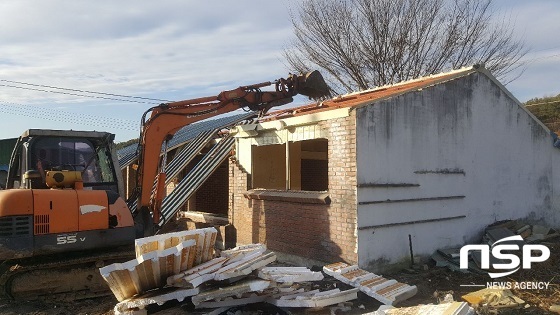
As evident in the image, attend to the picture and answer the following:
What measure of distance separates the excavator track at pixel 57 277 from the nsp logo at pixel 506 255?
619 centimetres

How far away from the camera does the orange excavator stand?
7.83 meters

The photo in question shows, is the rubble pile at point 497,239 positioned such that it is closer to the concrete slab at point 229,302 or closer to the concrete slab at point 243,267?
the concrete slab at point 243,267

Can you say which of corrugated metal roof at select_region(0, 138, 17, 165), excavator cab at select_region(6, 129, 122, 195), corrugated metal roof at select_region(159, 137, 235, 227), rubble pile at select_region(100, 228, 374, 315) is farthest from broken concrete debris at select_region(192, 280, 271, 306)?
corrugated metal roof at select_region(0, 138, 17, 165)

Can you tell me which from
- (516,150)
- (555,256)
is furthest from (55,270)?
(516,150)

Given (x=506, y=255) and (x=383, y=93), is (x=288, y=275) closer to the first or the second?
(x=506, y=255)

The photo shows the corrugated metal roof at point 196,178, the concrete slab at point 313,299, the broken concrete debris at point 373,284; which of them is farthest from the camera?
the corrugated metal roof at point 196,178

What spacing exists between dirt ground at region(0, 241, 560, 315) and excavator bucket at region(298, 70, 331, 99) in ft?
13.0

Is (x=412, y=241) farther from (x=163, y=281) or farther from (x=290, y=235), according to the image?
(x=163, y=281)

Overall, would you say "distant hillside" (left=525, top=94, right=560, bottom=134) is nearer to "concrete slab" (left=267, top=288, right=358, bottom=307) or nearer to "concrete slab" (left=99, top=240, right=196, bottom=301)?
"concrete slab" (left=267, top=288, right=358, bottom=307)

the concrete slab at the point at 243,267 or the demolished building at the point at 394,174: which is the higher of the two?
the demolished building at the point at 394,174

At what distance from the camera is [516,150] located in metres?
12.1

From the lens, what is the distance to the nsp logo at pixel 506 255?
9242 mm

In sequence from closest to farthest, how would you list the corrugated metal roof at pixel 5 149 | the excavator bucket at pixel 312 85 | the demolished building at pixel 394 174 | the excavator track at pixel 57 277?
1. the excavator track at pixel 57 277
2. the demolished building at pixel 394 174
3. the excavator bucket at pixel 312 85
4. the corrugated metal roof at pixel 5 149

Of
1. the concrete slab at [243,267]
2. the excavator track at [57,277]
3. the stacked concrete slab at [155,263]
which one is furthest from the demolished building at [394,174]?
the excavator track at [57,277]
